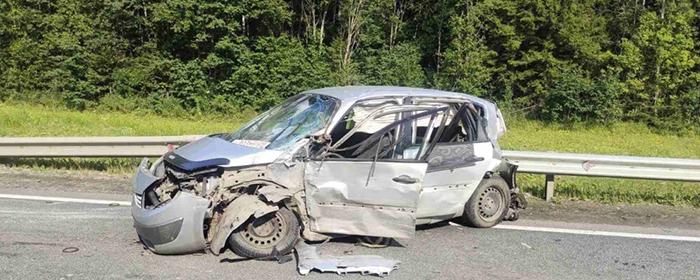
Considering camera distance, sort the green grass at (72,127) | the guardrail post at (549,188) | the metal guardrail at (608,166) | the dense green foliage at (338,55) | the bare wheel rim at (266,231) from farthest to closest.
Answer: the dense green foliage at (338,55)
the green grass at (72,127)
the guardrail post at (549,188)
the metal guardrail at (608,166)
the bare wheel rim at (266,231)

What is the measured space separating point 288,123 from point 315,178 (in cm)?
81

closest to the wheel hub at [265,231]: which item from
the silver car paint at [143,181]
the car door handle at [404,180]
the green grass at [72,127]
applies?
the silver car paint at [143,181]

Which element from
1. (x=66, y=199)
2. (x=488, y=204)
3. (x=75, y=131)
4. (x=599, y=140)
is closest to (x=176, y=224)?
(x=66, y=199)

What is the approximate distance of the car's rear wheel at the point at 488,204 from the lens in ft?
21.3

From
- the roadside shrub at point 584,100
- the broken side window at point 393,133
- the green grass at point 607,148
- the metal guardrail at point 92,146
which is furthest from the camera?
the roadside shrub at point 584,100

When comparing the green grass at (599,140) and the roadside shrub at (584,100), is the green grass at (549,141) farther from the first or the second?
the roadside shrub at (584,100)

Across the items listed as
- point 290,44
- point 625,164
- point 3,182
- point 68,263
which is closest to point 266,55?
point 290,44

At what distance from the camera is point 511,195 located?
691cm

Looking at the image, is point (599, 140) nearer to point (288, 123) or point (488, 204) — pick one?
point (488, 204)

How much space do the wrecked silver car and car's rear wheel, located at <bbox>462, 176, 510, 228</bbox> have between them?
7.1 inches

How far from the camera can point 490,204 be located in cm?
664

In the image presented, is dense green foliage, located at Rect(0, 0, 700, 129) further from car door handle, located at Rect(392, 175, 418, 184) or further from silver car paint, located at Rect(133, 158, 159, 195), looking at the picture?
silver car paint, located at Rect(133, 158, 159, 195)

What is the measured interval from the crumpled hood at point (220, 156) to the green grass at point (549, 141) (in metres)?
4.28

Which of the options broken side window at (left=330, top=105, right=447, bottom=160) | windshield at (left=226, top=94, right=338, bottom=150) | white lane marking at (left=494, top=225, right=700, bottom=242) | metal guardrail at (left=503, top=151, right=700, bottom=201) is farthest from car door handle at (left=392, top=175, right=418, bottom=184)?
metal guardrail at (left=503, top=151, right=700, bottom=201)
